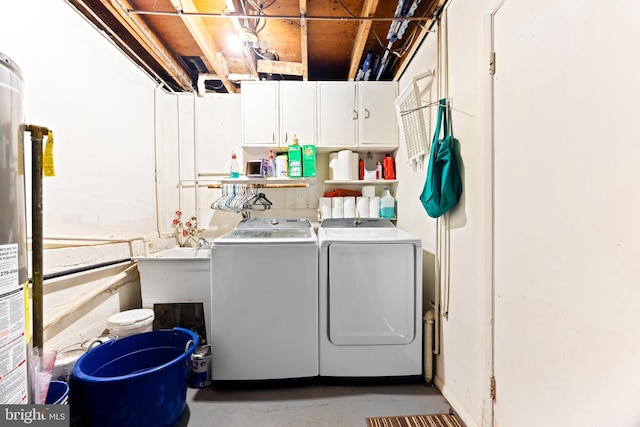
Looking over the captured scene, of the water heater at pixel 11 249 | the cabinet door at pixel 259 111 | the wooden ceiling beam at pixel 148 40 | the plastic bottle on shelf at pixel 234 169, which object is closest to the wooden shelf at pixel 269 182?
the plastic bottle on shelf at pixel 234 169

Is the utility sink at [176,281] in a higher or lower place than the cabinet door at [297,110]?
lower

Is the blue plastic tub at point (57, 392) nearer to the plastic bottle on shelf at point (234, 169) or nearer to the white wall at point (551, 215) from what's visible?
the plastic bottle on shelf at point (234, 169)

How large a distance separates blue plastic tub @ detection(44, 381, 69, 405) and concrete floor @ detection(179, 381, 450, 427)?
591mm

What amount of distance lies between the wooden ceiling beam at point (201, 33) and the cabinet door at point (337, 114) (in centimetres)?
95

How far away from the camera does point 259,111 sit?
2.25 metres

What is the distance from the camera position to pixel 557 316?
0.82 metres

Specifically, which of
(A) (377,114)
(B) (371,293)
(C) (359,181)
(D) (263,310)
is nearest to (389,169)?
(C) (359,181)

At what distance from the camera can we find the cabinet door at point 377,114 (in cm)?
227

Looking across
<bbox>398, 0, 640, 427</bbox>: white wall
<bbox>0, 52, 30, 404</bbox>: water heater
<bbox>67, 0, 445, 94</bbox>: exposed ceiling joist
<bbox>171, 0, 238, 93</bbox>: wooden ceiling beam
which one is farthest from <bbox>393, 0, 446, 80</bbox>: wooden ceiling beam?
<bbox>0, 52, 30, 404</bbox>: water heater

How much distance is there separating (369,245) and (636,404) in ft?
3.77

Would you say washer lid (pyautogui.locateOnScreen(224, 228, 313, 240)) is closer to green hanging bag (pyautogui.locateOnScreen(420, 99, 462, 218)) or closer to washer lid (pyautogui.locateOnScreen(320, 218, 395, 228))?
washer lid (pyautogui.locateOnScreen(320, 218, 395, 228))

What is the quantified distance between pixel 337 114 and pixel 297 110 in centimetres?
38

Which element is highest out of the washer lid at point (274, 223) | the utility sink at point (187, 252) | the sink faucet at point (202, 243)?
the washer lid at point (274, 223)

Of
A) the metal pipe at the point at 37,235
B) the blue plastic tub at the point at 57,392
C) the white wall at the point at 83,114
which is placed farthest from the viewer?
the white wall at the point at 83,114
